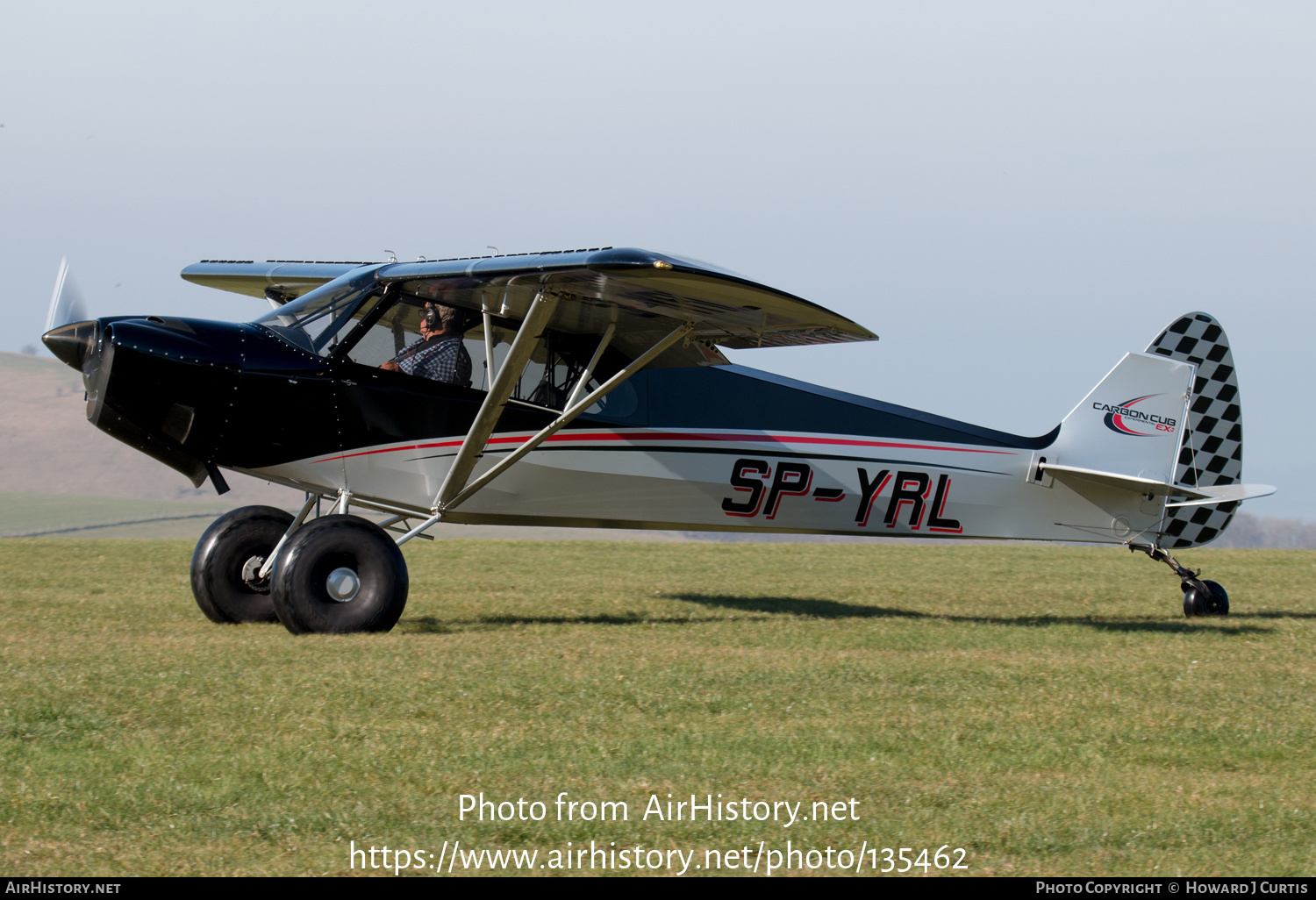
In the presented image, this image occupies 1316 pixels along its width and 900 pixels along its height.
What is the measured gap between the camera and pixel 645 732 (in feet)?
19.5

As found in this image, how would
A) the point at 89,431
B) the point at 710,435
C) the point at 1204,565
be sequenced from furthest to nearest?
the point at 89,431
the point at 1204,565
the point at 710,435

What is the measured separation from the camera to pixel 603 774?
16.8 ft

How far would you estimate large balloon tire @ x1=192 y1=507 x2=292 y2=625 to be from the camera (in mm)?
9664

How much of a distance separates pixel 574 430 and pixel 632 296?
171cm

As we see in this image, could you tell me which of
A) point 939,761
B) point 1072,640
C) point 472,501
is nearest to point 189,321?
point 472,501

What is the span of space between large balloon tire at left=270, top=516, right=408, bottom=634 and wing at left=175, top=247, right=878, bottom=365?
2.07 meters

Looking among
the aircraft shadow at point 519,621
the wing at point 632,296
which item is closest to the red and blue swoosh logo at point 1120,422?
the wing at point 632,296

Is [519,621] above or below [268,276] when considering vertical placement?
below

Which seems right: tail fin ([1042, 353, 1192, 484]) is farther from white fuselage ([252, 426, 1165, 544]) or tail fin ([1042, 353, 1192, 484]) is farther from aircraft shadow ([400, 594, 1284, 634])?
aircraft shadow ([400, 594, 1284, 634])

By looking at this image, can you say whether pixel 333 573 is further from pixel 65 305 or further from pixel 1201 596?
pixel 1201 596

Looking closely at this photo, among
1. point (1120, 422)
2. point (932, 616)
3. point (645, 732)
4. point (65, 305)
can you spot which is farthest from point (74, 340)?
point (1120, 422)

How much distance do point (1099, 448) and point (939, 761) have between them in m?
7.82

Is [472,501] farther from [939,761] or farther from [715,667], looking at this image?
[939,761]

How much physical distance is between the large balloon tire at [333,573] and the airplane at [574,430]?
0.06ft
